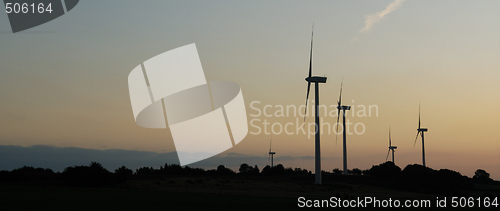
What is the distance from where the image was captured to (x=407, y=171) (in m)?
117

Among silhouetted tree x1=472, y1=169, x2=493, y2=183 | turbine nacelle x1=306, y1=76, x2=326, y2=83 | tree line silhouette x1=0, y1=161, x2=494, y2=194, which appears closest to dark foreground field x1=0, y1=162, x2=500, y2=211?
tree line silhouette x1=0, y1=161, x2=494, y2=194

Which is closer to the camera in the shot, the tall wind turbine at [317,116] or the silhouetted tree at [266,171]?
the tall wind turbine at [317,116]

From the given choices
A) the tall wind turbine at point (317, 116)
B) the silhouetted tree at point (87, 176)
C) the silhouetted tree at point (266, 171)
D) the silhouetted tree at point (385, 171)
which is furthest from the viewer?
the silhouetted tree at point (266, 171)

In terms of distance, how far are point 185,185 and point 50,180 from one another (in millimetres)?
21095

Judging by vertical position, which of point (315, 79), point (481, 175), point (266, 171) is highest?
point (315, 79)

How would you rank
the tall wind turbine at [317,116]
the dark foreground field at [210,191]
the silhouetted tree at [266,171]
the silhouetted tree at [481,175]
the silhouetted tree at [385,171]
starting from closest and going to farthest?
the dark foreground field at [210,191], the tall wind turbine at [317,116], the silhouetted tree at [385,171], the silhouetted tree at [266,171], the silhouetted tree at [481,175]

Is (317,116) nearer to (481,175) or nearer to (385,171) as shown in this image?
(385,171)

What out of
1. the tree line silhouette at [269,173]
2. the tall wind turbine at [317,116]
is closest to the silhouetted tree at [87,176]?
the tree line silhouette at [269,173]

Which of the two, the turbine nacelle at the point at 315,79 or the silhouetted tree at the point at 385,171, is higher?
the turbine nacelle at the point at 315,79

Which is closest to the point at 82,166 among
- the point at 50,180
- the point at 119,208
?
the point at 50,180

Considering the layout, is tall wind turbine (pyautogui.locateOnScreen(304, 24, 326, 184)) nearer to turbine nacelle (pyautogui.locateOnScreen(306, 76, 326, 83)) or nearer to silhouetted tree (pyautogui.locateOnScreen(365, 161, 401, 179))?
turbine nacelle (pyautogui.locateOnScreen(306, 76, 326, 83))

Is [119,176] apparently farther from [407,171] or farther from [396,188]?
[407,171]

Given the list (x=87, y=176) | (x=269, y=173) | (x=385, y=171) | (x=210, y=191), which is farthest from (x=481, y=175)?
(x=87, y=176)

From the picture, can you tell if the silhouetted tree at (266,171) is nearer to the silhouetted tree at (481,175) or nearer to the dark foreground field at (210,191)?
the dark foreground field at (210,191)
